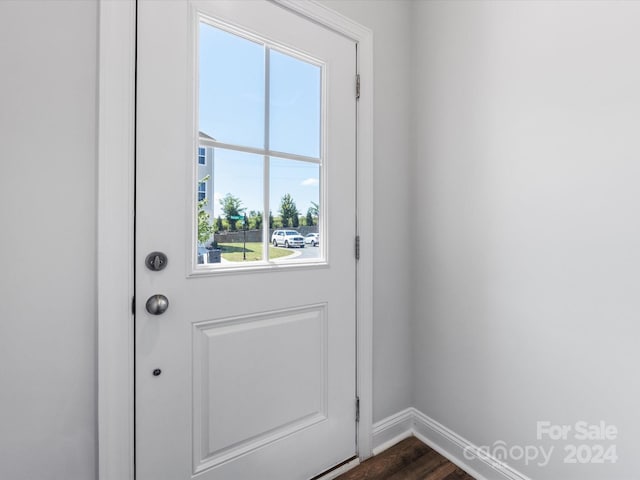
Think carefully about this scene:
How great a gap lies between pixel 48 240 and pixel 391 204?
132 centimetres

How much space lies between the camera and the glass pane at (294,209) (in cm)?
122

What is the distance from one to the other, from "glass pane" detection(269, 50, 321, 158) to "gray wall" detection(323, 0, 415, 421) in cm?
31

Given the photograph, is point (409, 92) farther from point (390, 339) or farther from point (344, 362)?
point (344, 362)

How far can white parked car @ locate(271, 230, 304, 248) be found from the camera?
4.01 ft

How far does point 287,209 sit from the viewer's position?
1244mm

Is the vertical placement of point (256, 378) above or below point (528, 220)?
below

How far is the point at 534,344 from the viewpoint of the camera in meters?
1.18

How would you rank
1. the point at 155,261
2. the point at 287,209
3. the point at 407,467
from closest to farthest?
the point at 155,261, the point at 287,209, the point at 407,467

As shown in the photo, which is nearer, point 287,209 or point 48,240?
point 48,240

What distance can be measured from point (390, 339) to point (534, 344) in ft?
1.99

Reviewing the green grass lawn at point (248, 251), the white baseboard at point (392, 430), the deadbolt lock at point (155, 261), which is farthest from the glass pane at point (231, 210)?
the white baseboard at point (392, 430)

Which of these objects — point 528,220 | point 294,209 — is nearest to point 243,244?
point 294,209

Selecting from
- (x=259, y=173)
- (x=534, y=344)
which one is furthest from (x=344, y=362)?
(x=259, y=173)

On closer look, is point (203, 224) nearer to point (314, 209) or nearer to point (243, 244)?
point (243, 244)
